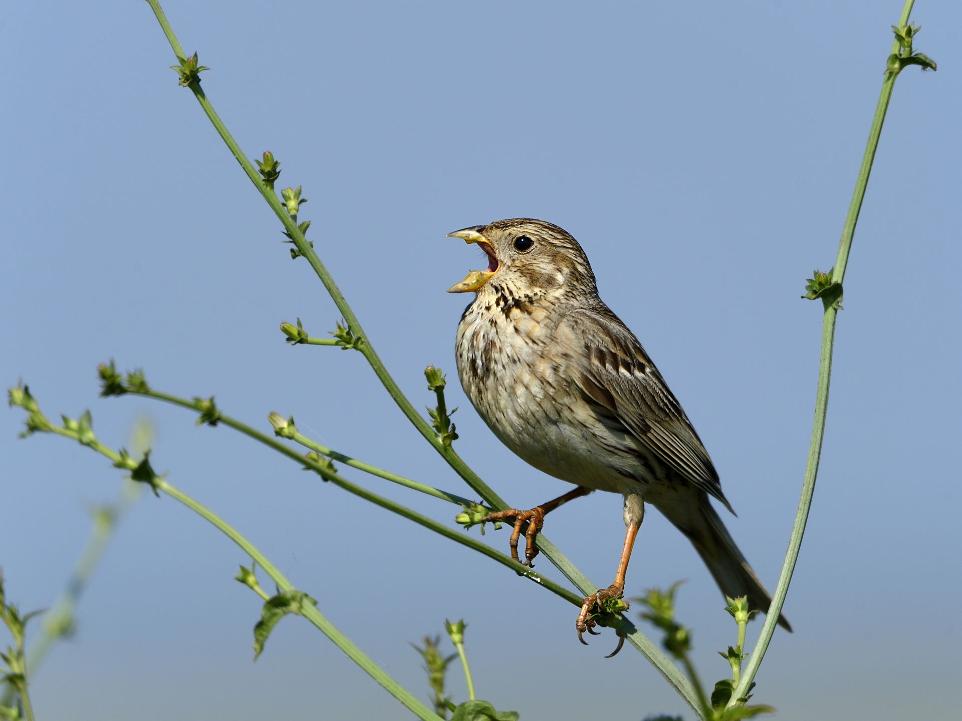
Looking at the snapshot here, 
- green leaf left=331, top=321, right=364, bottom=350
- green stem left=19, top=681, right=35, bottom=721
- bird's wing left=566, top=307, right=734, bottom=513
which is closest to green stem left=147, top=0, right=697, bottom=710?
green leaf left=331, top=321, right=364, bottom=350

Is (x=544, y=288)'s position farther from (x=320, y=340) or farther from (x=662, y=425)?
(x=320, y=340)

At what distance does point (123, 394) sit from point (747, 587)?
4.92 meters

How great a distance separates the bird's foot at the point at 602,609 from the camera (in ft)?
11.5

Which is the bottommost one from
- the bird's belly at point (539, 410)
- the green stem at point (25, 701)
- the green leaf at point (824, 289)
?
the green stem at point (25, 701)

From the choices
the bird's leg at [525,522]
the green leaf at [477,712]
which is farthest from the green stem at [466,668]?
the bird's leg at [525,522]

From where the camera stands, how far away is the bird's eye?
21.3ft

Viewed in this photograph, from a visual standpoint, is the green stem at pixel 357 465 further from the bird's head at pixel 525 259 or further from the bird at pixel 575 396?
the bird's head at pixel 525 259

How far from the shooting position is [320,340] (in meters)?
3.04

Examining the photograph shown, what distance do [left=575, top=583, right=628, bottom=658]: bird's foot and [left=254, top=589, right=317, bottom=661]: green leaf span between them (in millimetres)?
1275

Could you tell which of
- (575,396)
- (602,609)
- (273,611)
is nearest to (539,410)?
(575,396)

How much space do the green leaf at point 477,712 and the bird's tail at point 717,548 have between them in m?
3.90

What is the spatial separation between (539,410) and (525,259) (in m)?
1.12

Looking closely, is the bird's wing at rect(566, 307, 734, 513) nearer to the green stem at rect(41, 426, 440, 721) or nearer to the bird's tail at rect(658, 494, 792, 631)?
the bird's tail at rect(658, 494, 792, 631)

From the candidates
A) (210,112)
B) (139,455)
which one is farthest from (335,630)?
(210,112)
